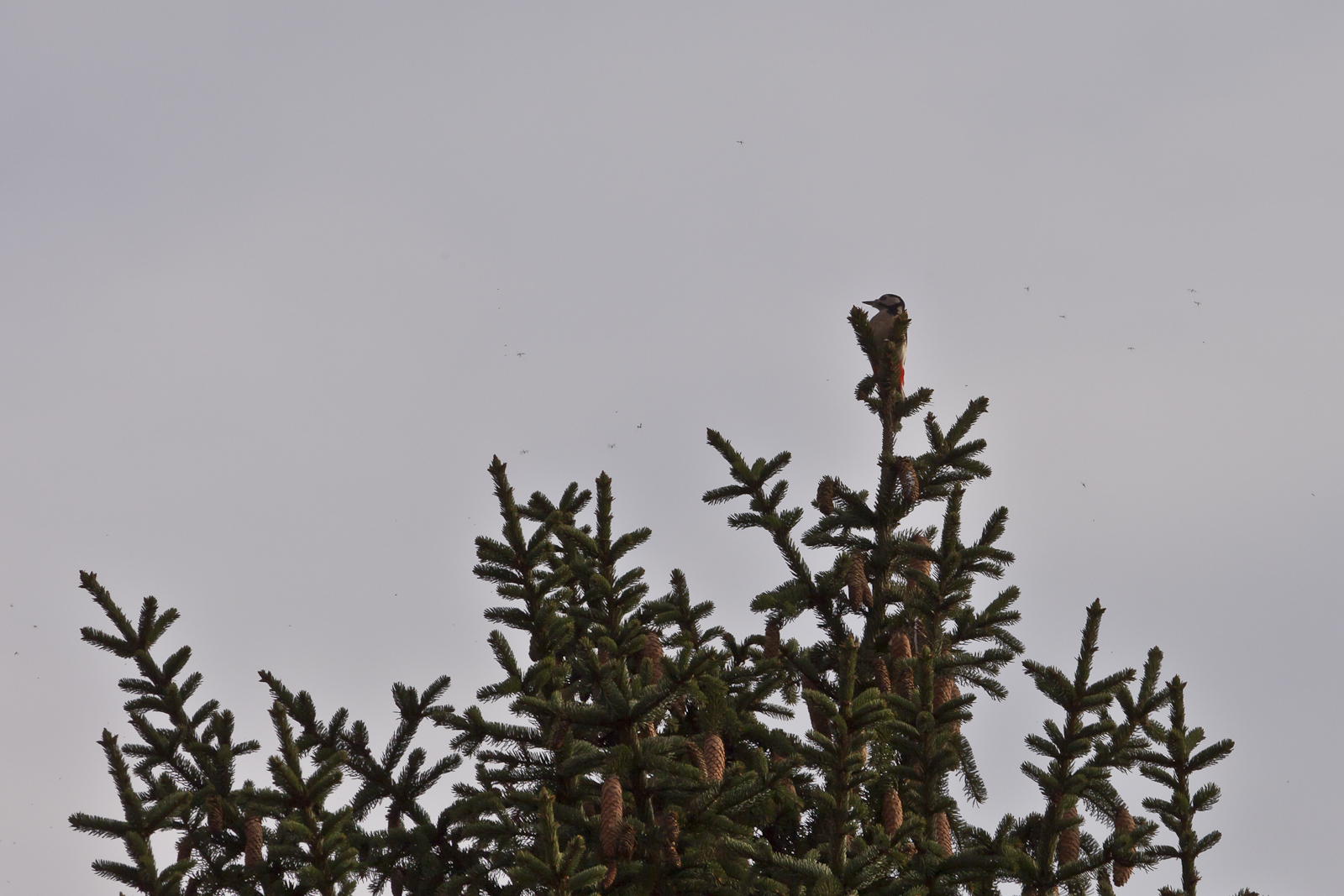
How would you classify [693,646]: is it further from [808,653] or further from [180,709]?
[180,709]

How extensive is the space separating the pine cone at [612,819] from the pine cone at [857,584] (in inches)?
126

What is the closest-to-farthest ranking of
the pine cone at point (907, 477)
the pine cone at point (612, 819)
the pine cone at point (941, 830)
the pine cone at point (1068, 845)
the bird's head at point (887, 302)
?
the pine cone at point (612, 819), the pine cone at point (1068, 845), the pine cone at point (941, 830), the pine cone at point (907, 477), the bird's head at point (887, 302)

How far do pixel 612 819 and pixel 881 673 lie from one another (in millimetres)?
3524

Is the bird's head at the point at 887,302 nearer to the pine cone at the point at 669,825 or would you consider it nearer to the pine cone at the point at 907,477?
the pine cone at the point at 907,477

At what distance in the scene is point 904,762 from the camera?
8672 millimetres

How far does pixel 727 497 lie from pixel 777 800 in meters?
2.51

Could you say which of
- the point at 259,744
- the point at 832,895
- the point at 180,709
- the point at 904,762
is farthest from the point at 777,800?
the point at 180,709

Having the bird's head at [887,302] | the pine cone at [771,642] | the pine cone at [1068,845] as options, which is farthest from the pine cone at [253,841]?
the bird's head at [887,302]

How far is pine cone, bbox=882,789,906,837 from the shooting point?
737cm

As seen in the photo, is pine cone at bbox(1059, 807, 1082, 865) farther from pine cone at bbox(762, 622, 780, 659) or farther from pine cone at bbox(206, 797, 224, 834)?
pine cone at bbox(206, 797, 224, 834)

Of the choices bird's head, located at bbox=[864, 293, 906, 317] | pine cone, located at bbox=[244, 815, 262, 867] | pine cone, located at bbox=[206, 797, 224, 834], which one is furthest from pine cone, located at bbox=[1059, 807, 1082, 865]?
bird's head, located at bbox=[864, 293, 906, 317]

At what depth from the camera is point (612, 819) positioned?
19.7ft

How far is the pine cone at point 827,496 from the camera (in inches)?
363

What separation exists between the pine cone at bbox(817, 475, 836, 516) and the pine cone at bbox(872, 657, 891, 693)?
112 centimetres
